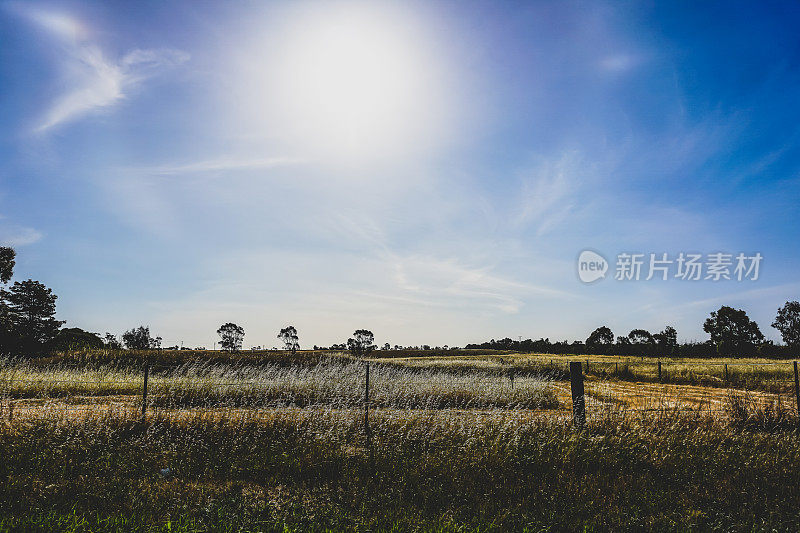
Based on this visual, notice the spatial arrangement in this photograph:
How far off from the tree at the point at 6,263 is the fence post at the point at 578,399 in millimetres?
44864

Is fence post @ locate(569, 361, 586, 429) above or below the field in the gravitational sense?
above

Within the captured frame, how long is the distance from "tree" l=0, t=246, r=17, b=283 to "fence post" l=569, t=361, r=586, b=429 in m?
44.9

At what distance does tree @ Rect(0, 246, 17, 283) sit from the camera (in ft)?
124

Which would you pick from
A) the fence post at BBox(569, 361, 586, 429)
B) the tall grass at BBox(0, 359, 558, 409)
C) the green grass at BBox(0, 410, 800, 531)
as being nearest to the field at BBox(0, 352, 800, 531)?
the green grass at BBox(0, 410, 800, 531)

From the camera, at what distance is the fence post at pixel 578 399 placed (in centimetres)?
979

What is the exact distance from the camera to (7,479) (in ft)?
21.9

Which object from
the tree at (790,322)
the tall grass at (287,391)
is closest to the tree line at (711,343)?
the tree at (790,322)

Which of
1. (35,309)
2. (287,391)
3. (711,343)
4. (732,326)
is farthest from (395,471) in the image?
(732,326)

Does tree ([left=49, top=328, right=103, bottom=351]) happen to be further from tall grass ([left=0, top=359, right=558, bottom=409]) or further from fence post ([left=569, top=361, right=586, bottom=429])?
fence post ([left=569, top=361, right=586, bottom=429])

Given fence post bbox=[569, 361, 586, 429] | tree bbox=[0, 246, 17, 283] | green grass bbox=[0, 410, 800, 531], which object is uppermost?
tree bbox=[0, 246, 17, 283]

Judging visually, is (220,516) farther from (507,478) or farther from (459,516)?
(507,478)

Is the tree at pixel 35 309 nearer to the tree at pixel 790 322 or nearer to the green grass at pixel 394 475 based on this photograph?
the green grass at pixel 394 475

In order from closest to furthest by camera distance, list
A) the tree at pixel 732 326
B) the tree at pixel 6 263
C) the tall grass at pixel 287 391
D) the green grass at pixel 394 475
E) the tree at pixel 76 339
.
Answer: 1. the green grass at pixel 394 475
2. the tall grass at pixel 287 391
3. the tree at pixel 6 263
4. the tree at pixel 76 339
5. the tree at pixel 732 326

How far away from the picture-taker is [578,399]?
33.1 feet
